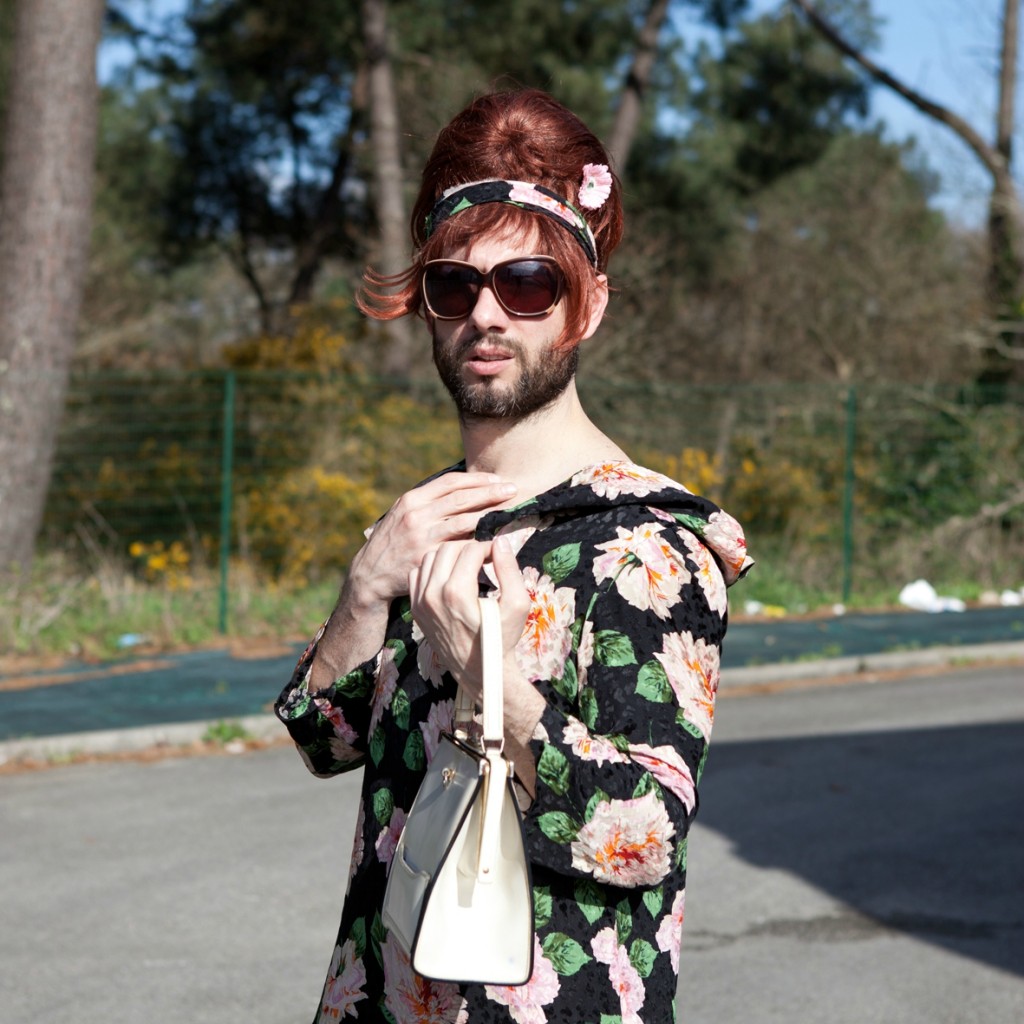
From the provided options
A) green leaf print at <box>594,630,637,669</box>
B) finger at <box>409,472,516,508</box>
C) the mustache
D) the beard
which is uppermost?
the mustache

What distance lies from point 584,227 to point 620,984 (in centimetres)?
98

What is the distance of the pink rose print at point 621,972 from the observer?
171 cm

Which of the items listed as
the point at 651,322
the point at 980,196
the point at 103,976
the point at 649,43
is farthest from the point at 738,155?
the point at 103,976

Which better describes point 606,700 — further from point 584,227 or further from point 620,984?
point 584,227

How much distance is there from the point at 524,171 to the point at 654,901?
0.97m

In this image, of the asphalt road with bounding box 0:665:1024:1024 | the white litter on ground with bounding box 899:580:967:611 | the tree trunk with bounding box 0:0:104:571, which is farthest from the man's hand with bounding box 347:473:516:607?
the white litter on ground with bounding box 899:580:967:611

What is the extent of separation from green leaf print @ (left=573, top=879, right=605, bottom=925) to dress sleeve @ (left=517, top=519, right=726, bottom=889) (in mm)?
Answer: 86

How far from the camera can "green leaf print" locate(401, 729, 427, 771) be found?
185 centimetres

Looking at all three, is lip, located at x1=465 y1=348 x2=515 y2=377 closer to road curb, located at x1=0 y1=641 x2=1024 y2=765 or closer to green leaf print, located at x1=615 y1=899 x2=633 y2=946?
green leaf print, located at x1=615 y1=899 x2=633 y2=946

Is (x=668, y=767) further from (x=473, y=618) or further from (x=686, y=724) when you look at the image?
(x=473, y=618)

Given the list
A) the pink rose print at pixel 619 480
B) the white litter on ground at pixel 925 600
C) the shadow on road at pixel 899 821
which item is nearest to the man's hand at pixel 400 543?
the pink rose print at pixel 619 480

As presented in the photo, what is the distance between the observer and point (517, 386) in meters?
1.89

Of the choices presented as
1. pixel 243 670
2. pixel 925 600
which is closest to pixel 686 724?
pixel 243 670

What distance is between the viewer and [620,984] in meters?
1.71
